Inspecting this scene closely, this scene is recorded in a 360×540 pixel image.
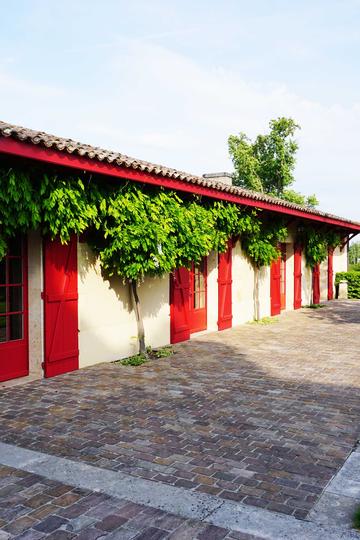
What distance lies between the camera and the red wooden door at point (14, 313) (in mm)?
6984

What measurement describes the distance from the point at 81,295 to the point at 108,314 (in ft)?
2.48

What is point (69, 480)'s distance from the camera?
12.8 feet

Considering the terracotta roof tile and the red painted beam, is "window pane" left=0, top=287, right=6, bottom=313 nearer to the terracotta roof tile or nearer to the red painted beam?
the red painted beam

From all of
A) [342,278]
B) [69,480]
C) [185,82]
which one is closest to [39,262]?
[69,480]

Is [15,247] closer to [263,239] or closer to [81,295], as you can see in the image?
[81,295]

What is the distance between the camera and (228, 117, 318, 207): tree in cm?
3828

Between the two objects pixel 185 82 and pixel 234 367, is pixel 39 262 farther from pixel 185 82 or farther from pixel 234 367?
pixel 185 82

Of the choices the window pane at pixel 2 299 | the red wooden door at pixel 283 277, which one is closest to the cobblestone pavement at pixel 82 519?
the window pane at pixel 2 299

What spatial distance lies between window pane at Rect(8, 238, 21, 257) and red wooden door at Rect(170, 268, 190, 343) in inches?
143

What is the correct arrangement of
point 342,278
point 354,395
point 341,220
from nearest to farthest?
point 354,395 < point 341,220 < point 342,278

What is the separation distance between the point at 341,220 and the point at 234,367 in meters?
12.8

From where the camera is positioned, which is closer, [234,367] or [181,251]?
[234,367]

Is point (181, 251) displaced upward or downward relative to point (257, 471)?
upward

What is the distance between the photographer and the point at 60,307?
7.48m
